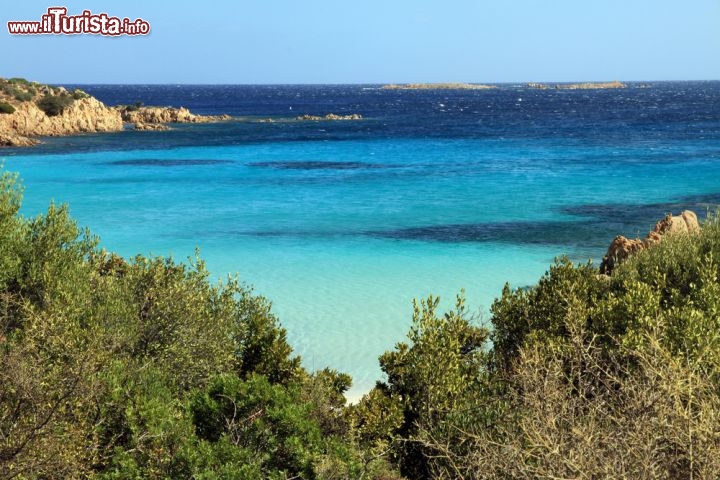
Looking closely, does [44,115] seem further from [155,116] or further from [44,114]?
[155,116]

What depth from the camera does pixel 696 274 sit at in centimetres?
1628

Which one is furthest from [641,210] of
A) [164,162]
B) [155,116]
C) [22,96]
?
[155,116]

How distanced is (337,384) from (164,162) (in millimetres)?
54504

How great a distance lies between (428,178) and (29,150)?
36.4 m

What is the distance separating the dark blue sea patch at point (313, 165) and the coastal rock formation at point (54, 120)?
24103mm

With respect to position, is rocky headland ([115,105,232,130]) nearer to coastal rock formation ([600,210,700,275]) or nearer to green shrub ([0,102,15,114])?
green shrub ([0,102,15,114])

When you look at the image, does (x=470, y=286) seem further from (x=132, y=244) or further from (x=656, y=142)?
(x=656, y=142)

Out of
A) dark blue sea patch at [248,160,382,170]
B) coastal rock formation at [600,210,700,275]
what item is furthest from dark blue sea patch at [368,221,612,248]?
dark blue sea patch at [248,160,382,170]

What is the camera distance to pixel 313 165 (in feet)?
220

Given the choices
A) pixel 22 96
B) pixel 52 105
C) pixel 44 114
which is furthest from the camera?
pixel 52 105

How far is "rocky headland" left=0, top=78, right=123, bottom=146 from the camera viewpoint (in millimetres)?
77812

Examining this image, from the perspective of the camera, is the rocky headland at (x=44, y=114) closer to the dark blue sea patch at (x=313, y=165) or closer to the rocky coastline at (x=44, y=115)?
the rocky coastline at (x=44, y=115)

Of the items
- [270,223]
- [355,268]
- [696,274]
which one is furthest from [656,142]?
[696,274]

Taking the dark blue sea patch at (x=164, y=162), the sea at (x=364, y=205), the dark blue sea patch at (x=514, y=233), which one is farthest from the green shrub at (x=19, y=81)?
the dark blue sea patch at (x=514, y=233)
